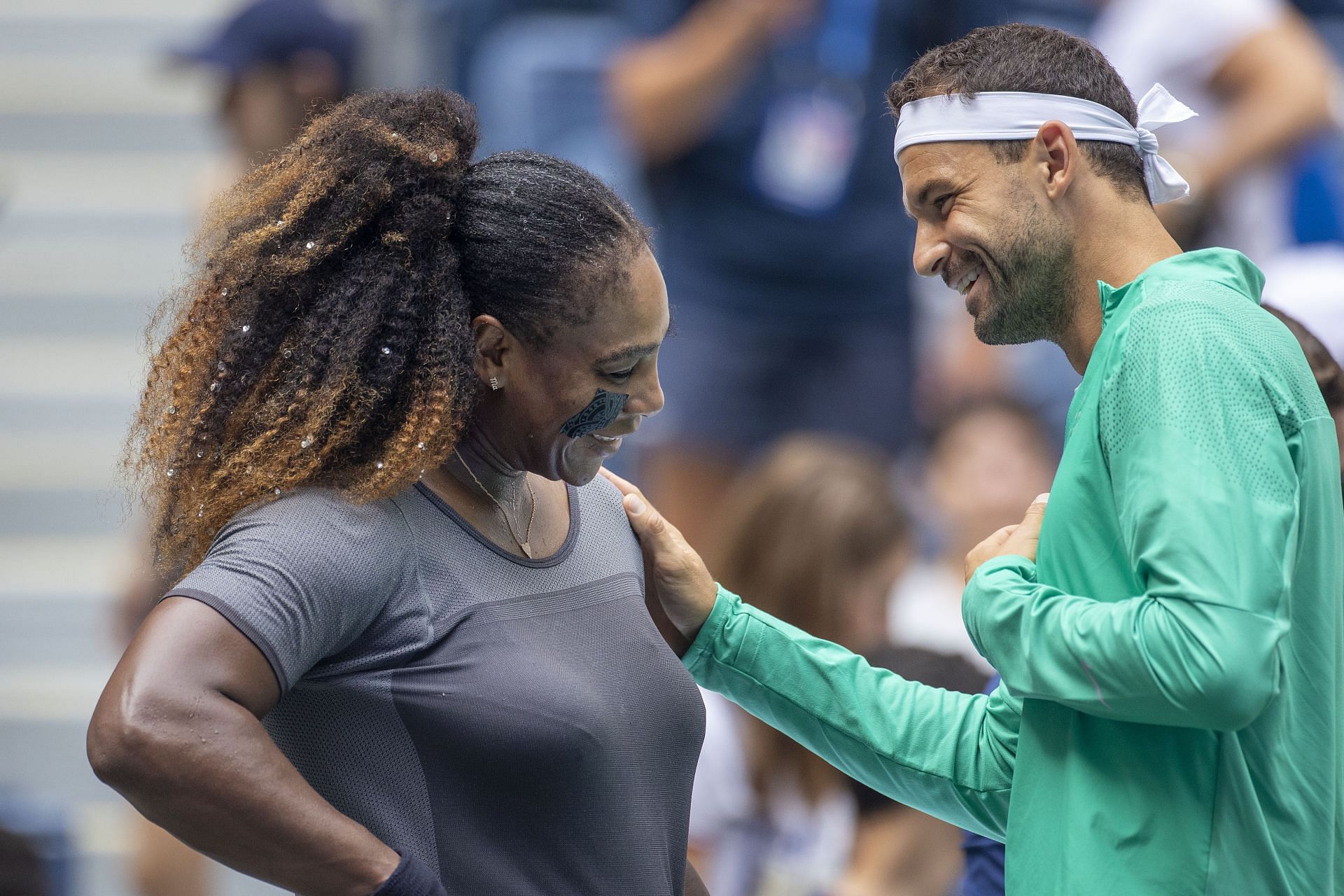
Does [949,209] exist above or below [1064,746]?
above

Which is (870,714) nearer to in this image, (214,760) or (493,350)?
(493,350)

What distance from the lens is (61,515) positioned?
603 centimetres

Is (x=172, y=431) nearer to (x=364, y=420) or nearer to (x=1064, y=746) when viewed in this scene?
(x=364, y=420)

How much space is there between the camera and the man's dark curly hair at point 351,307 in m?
1.87

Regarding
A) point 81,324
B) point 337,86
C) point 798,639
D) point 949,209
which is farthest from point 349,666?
point 81,324

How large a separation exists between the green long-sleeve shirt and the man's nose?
0.24 metres

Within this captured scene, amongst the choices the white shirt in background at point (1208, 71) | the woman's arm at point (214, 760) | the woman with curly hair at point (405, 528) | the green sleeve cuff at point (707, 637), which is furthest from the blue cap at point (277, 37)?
the woman's arm at point (214, 760)

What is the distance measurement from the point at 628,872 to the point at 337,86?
3.68 meters

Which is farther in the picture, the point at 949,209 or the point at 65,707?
the point at 65,707

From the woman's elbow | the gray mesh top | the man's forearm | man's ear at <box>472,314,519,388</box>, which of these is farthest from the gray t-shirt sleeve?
the man's forearm

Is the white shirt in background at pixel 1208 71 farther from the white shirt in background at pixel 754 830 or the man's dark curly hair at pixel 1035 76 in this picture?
the man's dark curly hair at pixel 1035 76

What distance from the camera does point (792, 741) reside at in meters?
3.46

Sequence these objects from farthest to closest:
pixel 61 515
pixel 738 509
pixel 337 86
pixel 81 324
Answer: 1. pixel 81 324
2. pixel 61 515
3. pixel 337 86
4. pixel 738 509

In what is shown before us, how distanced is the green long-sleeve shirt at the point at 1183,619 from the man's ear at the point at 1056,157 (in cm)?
16
